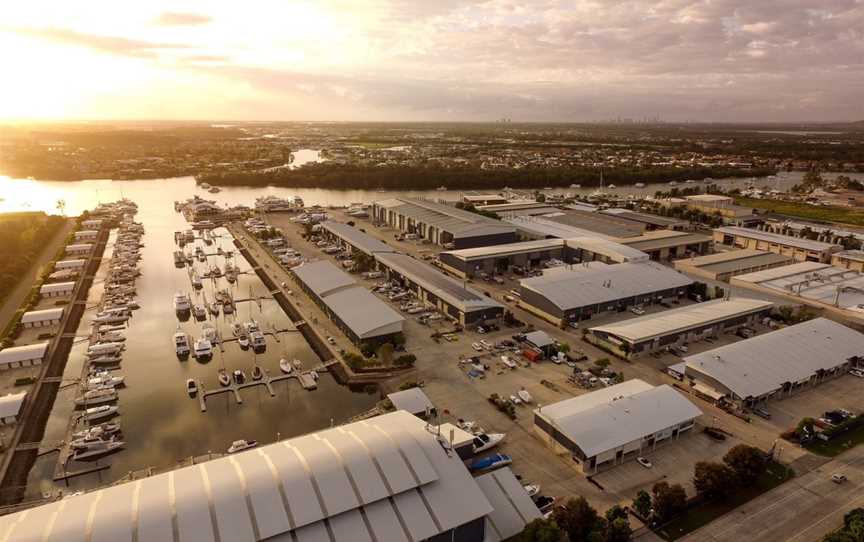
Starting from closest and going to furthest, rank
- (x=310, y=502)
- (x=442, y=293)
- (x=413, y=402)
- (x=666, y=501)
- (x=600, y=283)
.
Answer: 1. (x=310, y=502)
2. (x=666, y=501)
3. (x=413, y=402)
4. (x=442, y=293)
5. (x=600, y=283)

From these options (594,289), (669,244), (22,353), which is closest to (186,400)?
(22,353)

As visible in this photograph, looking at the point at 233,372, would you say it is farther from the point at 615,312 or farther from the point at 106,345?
the point at 615,312

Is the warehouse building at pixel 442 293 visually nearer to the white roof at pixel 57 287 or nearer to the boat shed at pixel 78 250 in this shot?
the white roof at pixel 57 287

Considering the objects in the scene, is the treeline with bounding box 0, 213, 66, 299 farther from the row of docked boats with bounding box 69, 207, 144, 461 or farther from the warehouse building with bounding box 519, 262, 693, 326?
the warehouse building with bounding box 519, 262, 693, 326

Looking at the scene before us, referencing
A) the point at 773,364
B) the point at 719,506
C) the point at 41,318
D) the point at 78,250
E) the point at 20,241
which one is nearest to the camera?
the point at 719,506

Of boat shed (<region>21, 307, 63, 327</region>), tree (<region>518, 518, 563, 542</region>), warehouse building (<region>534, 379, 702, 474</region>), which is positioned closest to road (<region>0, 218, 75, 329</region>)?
boat shed (<region>21, 307, 63, 327</region>)

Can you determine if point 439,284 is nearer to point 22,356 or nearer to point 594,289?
point 594,289
